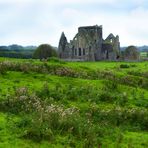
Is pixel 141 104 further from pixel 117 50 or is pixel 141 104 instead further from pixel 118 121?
pixel 117 50

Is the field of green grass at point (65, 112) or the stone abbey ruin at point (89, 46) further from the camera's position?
the stone abbey ruin at point (89, 46)

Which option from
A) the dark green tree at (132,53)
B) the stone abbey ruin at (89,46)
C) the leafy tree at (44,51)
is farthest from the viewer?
the dark green tree at (132,53)

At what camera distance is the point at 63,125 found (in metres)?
19.7

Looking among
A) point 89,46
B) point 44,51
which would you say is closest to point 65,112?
point 44,51

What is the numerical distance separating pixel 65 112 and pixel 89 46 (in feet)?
323

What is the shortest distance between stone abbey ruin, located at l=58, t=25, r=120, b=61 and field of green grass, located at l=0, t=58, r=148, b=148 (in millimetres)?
83798

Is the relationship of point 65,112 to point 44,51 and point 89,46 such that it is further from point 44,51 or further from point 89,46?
point 89,46

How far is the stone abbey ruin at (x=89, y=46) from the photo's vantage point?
11825 cm

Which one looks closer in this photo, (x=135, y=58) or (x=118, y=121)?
(x=118, y=121)

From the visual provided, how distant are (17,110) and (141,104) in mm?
8962

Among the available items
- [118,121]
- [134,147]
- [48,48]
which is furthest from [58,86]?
[48,48]

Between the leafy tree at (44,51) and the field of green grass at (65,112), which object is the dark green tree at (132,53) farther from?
the field of green grass at (65,112)

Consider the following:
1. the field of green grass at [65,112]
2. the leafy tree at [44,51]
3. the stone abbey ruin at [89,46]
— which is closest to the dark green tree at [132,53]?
the stone abbey ruin at [89,46]

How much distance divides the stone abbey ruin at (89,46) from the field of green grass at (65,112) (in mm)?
83798
